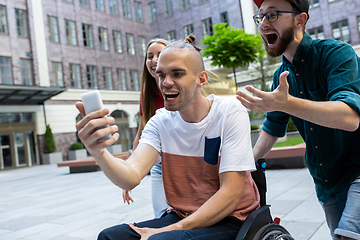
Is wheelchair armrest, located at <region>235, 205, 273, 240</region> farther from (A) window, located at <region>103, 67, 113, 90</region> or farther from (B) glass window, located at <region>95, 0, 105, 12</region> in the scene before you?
(B) glass window, located at <region>95, 0, 105, 12</region>

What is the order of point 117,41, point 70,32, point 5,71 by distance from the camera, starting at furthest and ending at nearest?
point 117,41, point 70,32, point 5,71

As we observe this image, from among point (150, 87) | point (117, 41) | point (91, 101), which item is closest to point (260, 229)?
point (91, 101)

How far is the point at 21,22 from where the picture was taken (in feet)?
77.1

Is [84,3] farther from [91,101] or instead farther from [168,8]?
[91,101]

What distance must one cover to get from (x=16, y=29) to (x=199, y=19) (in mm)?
15556

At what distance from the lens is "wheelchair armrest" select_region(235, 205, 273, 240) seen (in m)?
1.63

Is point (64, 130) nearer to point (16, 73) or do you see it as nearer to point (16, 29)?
point (16, 73)

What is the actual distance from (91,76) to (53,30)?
4.66 m

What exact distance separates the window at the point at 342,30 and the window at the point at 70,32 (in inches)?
799

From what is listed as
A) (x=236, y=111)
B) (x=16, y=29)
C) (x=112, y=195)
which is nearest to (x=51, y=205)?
(x=112, y=195)

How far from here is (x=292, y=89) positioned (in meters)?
2.14

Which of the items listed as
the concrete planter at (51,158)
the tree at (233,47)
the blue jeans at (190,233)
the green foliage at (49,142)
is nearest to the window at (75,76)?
the green foliage at (49,142)

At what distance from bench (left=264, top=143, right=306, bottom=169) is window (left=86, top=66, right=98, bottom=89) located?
21371 mm

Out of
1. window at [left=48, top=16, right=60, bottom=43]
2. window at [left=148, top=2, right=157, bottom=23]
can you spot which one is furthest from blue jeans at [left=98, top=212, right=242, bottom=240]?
window at [left=148, top=2, right=157, bottom=23]
